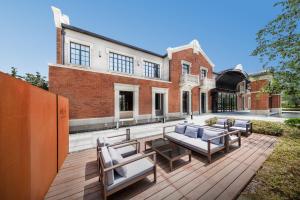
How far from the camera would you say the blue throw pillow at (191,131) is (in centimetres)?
504

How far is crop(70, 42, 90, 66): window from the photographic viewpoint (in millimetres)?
9297

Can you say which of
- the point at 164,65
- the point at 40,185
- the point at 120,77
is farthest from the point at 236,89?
the point at 40,185

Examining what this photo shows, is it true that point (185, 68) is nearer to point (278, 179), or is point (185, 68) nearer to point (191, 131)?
point (191, 131)

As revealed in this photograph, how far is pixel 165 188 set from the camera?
2.78 metres

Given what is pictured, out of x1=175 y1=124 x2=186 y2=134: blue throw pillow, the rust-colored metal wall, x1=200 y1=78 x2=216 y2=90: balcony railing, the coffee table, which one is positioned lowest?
the coffee table

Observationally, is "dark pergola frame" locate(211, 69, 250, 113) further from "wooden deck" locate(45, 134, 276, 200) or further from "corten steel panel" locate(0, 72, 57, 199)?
"corten steel panel" locate(0, 72, 57, 199)

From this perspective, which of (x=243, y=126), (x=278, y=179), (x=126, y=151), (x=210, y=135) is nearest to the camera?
(x=278, y=179)

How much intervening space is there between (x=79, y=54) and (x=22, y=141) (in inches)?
379

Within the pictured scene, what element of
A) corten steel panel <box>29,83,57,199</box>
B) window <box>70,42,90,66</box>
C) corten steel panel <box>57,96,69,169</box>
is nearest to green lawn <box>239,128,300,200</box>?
corten steel panel <box>29,83,57,199</box>

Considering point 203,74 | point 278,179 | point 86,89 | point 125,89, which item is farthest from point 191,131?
point 203,74

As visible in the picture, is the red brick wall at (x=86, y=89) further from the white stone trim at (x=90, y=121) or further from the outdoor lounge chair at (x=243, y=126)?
the outdoor lounge chair at (x=243, y=126)

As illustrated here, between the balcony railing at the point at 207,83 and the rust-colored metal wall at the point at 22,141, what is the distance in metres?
16.5

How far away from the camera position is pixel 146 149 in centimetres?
501

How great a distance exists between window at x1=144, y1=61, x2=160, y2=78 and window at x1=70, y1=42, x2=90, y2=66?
225 inches
